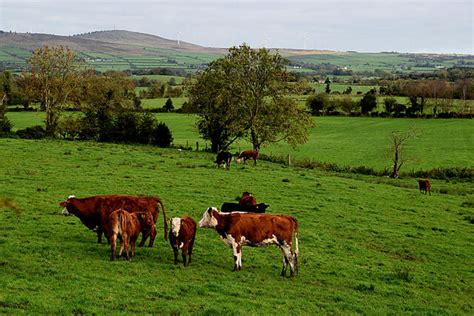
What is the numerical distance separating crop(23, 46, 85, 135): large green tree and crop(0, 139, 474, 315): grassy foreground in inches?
955

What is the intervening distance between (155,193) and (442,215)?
15.4 metres

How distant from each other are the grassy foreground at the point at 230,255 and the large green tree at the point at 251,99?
1626 cm

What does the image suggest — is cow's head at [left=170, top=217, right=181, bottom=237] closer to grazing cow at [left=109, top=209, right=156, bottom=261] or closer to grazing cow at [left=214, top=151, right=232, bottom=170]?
A: grazing cow at [left=109, top=209, right=156, bottom=261]

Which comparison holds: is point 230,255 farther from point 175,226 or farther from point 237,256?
point 175,226

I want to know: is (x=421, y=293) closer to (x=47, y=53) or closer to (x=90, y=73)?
(x=47, y=53)

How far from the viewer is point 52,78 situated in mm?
53938

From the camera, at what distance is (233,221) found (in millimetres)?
15000

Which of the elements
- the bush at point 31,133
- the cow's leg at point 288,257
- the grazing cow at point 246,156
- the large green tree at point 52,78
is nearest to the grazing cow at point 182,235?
the cow's leg at point 288,257

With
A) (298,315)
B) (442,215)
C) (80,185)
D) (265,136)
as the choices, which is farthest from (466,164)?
(298,315)

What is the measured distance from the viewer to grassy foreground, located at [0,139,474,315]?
1192cm

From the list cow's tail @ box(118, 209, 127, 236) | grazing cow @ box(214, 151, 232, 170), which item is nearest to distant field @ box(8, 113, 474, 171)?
grazing cow @ box(214, 151, 232, 170)

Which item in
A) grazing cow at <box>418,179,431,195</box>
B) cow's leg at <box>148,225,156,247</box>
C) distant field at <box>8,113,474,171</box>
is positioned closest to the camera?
cow's leg at <box>148,225,156,247</box>

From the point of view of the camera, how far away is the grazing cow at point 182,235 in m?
14.4

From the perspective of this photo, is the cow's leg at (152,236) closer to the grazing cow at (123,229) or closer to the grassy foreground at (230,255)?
the grassy foreground at (230,255)
